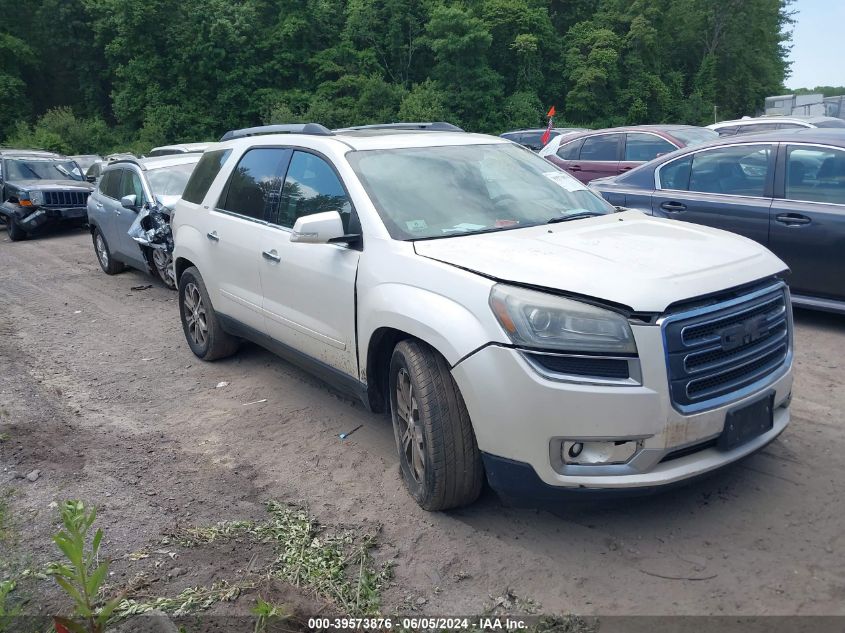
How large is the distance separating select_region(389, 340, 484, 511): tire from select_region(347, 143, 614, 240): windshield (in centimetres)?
75

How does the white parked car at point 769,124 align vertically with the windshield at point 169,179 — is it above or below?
above

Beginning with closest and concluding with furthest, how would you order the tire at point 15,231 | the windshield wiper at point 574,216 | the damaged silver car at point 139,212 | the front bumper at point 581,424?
the front bumper at point 581,424, the windshield wiper at point 574,216, the damaged silver car at point 139,212, the tire at point 15,231

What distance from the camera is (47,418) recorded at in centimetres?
553

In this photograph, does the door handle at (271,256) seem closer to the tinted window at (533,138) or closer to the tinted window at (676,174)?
the tinted window at (676,174)

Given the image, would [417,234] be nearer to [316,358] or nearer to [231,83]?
[316,358]

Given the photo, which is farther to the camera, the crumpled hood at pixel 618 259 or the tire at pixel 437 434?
the tire at pixel 437 434

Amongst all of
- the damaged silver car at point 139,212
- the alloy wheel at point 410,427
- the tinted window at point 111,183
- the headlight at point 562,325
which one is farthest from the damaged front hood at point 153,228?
the headlight at point 562,325

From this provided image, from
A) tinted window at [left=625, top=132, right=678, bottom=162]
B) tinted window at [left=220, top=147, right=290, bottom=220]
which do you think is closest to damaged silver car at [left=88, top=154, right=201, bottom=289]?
tinted window at [left=220, top=147, right=290, bottom=220]

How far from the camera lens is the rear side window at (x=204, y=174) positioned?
20.4ft

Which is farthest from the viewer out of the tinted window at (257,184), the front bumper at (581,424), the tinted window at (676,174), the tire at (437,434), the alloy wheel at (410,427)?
the tinted window at (676,174)

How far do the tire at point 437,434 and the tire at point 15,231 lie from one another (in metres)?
14.5

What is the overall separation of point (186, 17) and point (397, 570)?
39.5 m

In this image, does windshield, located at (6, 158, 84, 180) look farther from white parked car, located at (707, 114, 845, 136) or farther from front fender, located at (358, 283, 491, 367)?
front fender, located at (358, 283, 491, 367)

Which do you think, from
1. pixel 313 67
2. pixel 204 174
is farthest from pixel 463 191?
pixel 313 67
